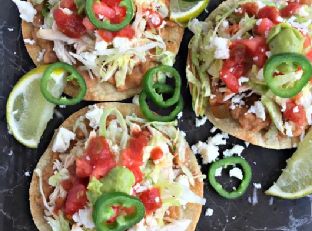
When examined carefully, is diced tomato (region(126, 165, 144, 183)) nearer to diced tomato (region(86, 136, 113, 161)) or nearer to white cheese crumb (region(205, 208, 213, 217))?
diced tomato (region(86, 136, 113, 161))

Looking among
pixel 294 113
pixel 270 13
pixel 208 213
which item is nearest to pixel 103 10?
pixel 270 13

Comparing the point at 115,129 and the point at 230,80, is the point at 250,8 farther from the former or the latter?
the point at 115,129

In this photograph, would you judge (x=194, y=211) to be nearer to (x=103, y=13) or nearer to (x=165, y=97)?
(x=165, y=97)

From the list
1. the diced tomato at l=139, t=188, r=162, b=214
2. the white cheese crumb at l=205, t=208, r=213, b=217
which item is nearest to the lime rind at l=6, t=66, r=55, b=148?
the diced tomato at l=139, t=188, r=162, b=214

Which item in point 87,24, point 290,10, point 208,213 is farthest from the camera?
point 208,213

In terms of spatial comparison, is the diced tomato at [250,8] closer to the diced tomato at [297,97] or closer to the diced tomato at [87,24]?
the diced tomato at [297,97]

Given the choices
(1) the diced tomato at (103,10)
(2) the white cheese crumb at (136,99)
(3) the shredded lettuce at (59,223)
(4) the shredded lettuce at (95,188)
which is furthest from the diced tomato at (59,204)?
(1) the diced tomato at (103,10)
